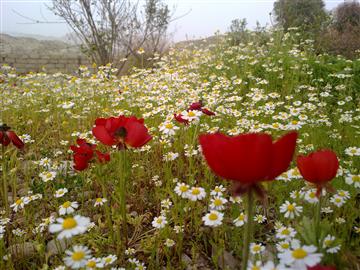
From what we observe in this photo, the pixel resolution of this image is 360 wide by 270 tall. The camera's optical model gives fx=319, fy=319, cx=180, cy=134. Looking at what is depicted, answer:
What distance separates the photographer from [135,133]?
53.3 inches

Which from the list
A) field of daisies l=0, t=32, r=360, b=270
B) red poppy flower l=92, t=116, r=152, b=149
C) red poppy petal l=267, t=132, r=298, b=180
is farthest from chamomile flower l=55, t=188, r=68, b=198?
red poppy petal l=267, t=132, r=298, b=180

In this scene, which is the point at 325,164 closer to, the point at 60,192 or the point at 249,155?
the point at 249,155

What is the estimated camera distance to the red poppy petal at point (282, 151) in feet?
2.37

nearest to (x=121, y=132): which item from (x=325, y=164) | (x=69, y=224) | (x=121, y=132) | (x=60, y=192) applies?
(x=121, y=132)

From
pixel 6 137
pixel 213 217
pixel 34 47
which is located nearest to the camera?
pixel 213 217

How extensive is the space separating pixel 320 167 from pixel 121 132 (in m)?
0.77

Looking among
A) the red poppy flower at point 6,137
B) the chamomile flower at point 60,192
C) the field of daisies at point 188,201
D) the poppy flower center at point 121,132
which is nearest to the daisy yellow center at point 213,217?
the field of daisies at point 188,201

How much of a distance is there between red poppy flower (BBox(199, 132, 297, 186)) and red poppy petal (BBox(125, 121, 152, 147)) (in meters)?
0.62

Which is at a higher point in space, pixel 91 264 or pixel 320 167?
pixel 320 167

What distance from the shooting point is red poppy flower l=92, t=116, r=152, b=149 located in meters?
1.33

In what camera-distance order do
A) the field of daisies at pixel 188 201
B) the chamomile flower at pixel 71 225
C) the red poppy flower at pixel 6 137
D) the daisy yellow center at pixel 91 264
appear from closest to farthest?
1. the field of daisies at pixel 188 201
2. the chamomile flower at pixel 71 225
3. the daisy yellow center at pixel 91 264
4. the red poppy flower at pixel 6 137

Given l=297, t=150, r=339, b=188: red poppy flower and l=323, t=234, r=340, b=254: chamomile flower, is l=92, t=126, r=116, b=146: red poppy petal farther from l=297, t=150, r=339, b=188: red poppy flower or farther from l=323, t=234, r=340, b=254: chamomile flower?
l=323, t=234, r=340, b=254: chamomile flower

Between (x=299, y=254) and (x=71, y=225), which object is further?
(x=71, y=225)

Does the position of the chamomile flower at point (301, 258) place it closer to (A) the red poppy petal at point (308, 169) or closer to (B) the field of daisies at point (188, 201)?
(B) the field of daisies at point (188, 201)
